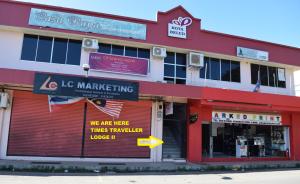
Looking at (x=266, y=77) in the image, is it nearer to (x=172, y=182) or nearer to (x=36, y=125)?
(x=172, y=182)

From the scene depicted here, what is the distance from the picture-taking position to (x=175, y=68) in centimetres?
1797

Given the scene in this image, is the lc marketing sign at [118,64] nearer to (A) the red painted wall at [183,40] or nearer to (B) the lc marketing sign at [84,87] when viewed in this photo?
(A) the red painted wall at [183,40]

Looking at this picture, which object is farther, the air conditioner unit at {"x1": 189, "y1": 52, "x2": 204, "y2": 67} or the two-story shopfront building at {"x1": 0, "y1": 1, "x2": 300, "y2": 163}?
the air conditioner unit at {"x1": 189, "y1": 52, "x2": 204, "y2": 67}

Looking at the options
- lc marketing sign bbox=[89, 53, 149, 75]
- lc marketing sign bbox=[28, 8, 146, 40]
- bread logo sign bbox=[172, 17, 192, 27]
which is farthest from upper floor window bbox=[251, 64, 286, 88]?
→ lc marketing sign bbox=[28, 8, 146, 40]

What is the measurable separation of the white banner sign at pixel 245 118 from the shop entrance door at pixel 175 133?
1.96m

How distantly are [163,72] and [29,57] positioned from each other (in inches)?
295

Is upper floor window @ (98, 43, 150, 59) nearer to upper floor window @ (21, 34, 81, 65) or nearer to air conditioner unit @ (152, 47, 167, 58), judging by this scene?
air conditioner unit @ (152, 47, 167, 58)

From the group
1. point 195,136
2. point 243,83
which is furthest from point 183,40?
point 195,136

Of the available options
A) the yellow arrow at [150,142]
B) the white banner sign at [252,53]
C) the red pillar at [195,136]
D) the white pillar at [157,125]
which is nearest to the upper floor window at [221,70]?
the white banner sign at [252,53]

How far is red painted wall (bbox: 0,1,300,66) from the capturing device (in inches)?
603

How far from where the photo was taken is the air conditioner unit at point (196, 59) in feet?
58.0

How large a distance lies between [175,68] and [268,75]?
7241mm

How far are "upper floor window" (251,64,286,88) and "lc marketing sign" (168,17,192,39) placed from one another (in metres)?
5.66

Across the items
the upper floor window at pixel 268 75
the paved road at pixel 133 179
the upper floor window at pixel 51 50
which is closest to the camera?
the paved road at pixel 133 179
